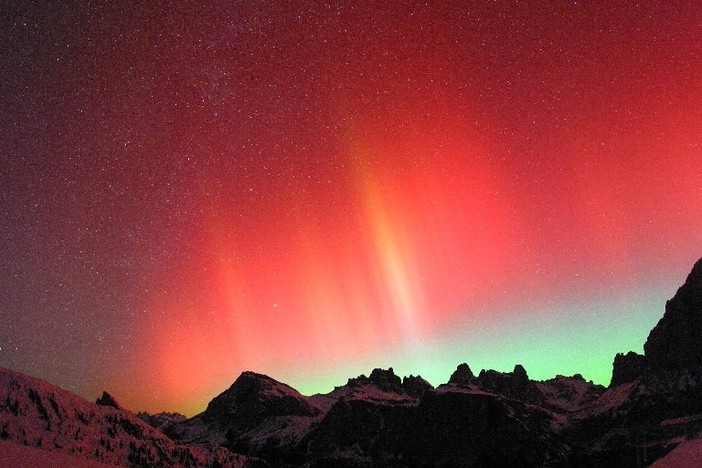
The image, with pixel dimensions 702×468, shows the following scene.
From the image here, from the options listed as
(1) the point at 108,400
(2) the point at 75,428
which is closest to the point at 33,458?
(2) the point at 75,428

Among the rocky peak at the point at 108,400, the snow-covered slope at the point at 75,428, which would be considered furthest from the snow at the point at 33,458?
the rocky peak at the point at 108,400

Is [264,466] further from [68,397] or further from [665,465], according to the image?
[665,465]

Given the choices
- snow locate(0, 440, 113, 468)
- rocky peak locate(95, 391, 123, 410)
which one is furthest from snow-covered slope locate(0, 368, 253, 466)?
rocky peak locate(95, 391, 123, 410)

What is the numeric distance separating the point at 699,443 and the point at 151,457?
122m

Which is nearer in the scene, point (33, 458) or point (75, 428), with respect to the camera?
point (33, 458)

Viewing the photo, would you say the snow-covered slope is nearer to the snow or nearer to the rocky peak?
the snow

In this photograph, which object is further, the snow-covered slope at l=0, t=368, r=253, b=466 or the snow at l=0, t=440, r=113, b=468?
the snow-covered slope at l=0, t=368, r=253, b=466

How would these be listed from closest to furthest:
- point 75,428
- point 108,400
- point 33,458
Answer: point 33,458 < point 75,428 < point 108,400

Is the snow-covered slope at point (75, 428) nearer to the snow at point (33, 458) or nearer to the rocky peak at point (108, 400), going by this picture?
the snow at point (33, 458)

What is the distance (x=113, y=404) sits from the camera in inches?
5709

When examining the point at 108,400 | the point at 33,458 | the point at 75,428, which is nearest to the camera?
the point at 33,458

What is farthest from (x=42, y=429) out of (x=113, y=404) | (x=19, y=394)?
(x=113, y=404)

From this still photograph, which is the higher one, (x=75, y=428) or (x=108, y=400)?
(x=108, y=400)

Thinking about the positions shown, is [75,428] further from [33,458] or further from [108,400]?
[108,400]
